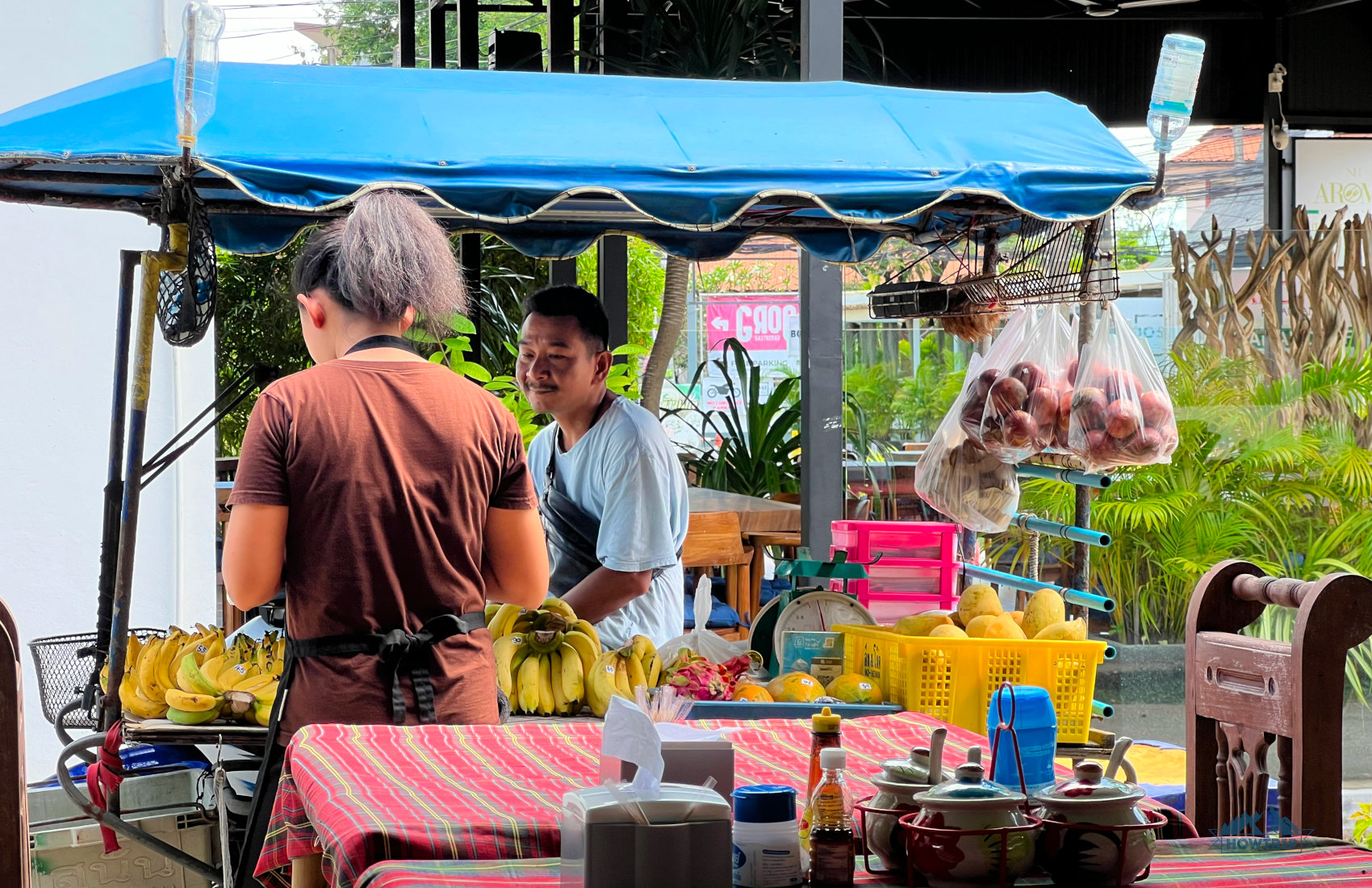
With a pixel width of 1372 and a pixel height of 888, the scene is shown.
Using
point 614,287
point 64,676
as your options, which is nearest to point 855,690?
point 64,676

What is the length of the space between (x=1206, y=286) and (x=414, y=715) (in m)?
5.21

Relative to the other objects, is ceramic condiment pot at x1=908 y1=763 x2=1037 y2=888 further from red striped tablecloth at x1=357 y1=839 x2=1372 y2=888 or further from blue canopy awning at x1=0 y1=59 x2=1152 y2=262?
blue canopy awning at x1=0 y1=59 x2=1152 y2=262

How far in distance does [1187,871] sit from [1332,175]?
816cm

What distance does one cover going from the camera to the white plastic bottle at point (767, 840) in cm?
168

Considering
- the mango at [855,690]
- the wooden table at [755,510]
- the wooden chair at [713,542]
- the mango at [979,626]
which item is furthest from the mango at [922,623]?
the wooden table at [755,510]

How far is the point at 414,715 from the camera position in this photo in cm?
286

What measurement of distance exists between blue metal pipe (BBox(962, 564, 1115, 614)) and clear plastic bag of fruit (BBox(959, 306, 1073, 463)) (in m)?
0.38

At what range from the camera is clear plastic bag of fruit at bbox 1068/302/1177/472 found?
154 inches

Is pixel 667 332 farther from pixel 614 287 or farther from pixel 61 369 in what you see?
pixel 61 369

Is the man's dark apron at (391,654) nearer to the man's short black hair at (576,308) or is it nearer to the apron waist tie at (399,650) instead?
the apron waist tie at (399,650)

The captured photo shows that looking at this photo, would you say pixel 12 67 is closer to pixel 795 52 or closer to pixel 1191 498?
pixel 795 52

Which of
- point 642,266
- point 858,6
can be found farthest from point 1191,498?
point 642,266

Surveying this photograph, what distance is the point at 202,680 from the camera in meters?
3.46

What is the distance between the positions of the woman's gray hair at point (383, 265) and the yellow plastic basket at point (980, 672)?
144 centimetres
